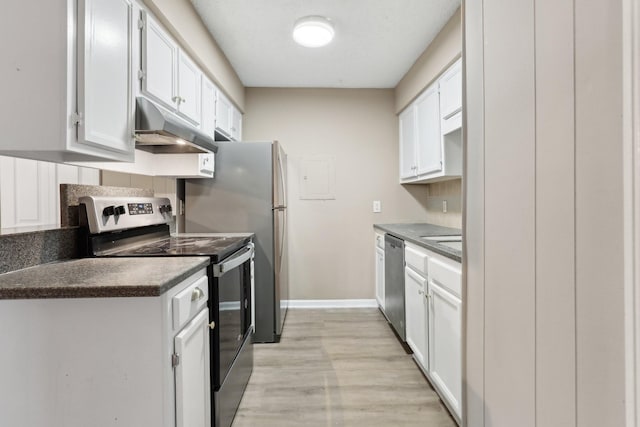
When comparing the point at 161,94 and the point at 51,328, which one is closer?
the point at 51,328

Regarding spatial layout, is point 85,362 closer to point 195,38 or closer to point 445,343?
point 445,343

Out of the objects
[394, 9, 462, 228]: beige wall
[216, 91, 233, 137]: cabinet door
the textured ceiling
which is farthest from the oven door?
[394, 9, 462, 228]: beige wall

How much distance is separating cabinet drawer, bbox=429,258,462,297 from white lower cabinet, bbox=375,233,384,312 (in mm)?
1254

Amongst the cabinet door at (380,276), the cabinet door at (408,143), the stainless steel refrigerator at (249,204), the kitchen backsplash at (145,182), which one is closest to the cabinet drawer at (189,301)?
the kitchen backsplash at (145,182)

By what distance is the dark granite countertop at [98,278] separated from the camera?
974 mm

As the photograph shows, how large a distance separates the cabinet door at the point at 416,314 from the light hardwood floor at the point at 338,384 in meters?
0.18

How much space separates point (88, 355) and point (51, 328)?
142 millimetres

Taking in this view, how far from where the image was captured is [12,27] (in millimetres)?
1061

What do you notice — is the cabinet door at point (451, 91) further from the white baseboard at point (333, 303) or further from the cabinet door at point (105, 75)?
the white baseboard at point (333, 303)

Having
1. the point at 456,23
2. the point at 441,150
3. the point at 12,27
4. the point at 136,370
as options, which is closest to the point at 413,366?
the point at 441,150

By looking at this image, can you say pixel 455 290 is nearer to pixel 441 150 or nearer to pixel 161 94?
pixel 441 150

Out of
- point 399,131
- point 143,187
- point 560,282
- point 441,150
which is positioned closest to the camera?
point 560,282

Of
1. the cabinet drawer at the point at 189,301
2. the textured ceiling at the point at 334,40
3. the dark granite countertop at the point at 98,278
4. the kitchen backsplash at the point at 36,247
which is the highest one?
the textured ceiling at the point at 334,40

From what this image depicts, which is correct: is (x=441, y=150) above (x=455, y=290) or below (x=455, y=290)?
above
